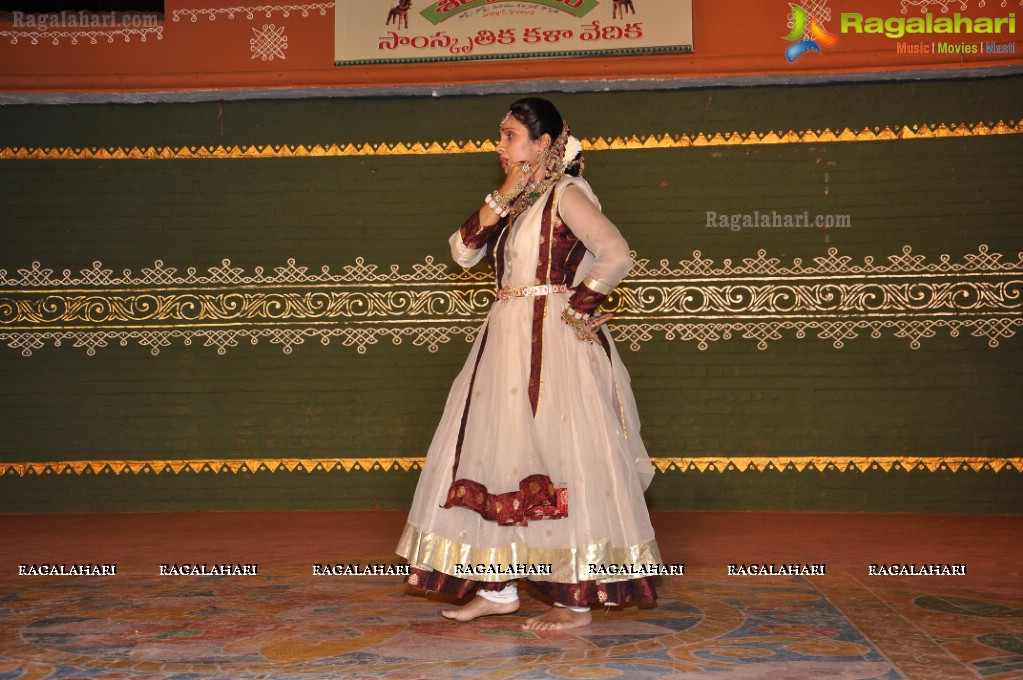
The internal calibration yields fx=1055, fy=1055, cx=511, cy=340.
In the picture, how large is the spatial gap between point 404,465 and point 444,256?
1.26 metres

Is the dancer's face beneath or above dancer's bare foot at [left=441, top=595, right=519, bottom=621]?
above

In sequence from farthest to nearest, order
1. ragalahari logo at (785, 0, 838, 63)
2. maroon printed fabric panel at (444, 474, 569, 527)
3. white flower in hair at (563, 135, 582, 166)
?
ragalahari logo at (785, 0, 838, 63)
white flower in hair at (563, 135, 582, 166)
maroon printed fabric panel at (444, 474, 569, 527)

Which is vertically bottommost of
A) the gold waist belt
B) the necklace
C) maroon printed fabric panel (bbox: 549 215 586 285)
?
the gold waist belt

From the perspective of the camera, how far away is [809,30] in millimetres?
5855

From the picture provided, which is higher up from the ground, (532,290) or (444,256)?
(444,256)

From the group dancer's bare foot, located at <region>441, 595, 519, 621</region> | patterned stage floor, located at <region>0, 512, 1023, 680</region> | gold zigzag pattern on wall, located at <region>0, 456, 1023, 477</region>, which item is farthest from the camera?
gold zigzag pattern on wall, located at <region>0, 456, 1023, 477</region>

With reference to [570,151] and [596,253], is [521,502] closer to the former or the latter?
[596,253]

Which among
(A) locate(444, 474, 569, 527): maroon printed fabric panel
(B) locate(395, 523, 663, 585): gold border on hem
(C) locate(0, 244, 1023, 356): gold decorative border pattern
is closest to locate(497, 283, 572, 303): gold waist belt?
(A) locate(444, 474, 569, 527): maroon printed fabric panel

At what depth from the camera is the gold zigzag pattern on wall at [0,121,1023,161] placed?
6.04 m

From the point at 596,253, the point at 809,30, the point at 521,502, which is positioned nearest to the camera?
the point at 521,502

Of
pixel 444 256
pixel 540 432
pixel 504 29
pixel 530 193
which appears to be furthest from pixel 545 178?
pixel 444 256

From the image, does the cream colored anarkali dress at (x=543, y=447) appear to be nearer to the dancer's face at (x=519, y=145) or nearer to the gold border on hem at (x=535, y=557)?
the gold border on hem at (x=535, y=557)

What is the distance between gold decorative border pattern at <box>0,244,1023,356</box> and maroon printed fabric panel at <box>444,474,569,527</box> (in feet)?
9.80

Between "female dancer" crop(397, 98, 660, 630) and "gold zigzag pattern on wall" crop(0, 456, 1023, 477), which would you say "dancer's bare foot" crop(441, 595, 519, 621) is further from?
"gold zigzag pattern on wall" crop(0, 456, 1023, 477)
